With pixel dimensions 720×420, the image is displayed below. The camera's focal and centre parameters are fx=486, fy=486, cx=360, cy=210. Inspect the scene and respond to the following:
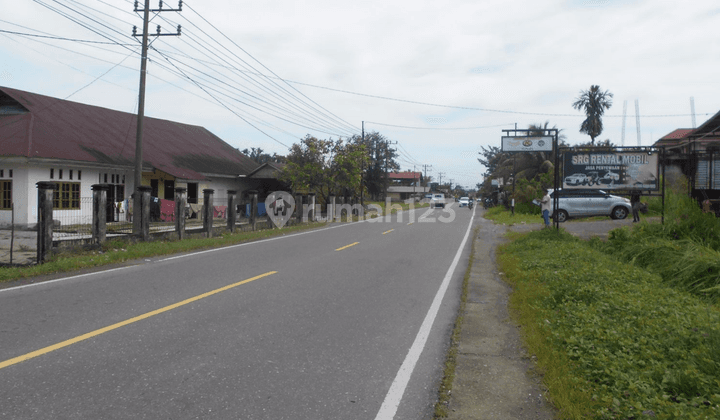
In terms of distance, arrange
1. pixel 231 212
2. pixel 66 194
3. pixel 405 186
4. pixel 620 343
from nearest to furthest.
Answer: pixel 620 343 → pixel 231 212 → pixel 66 194 → pixel 405 186

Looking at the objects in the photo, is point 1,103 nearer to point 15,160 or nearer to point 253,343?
point 15,160

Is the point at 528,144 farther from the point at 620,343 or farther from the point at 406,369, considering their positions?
the point at 406,369

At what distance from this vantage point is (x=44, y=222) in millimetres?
11250

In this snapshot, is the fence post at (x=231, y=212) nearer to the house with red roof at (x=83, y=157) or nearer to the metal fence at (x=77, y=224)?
the house with red roof at (x=83, y=157)

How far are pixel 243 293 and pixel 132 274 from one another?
305 centimetres

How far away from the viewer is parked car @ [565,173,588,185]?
14148 mm

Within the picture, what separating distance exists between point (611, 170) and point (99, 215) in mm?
14390

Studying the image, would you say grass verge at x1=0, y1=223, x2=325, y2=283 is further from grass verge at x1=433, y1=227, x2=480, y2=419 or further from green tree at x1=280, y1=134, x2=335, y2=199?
green tree at x1=280, y1=134, x2=335, y2=199

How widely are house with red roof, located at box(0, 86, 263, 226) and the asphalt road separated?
806 centimetres

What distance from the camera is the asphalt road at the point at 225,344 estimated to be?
12.7 ft

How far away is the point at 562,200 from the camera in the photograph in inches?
969

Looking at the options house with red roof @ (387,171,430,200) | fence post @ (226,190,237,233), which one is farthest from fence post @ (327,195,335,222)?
house with red roof @ (387,171,430,200)

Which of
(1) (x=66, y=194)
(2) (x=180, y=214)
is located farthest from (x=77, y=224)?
(1) (x=66, y=194)

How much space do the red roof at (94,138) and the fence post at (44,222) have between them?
9369mm
